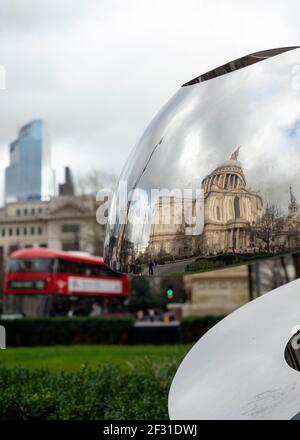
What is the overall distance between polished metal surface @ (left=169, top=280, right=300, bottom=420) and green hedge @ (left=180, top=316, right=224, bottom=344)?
11.4 metres

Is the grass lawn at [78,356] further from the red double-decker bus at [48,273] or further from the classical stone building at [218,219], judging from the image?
the red double-decker bus at [48,273]

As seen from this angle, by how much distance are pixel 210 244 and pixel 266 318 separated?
129cm

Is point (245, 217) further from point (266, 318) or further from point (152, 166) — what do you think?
point (266, 318)

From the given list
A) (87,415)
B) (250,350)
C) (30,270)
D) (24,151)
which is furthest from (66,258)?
(250,350)

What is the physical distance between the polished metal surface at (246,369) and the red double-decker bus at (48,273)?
58.8 feet

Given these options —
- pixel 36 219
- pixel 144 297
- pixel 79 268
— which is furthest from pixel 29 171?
pixel 144 297

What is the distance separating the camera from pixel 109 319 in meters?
18.2

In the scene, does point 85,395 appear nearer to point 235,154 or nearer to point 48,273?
point 235,154

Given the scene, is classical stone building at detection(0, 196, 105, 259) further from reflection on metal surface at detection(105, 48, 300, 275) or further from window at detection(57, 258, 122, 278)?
window at detection(57, 258, 122, 278)

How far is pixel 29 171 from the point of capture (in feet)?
23.8

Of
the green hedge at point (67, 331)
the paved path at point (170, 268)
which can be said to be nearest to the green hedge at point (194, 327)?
the green hedge at point (67, 331)

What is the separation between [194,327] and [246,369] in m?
12.7

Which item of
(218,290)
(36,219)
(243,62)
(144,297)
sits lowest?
(218,290)

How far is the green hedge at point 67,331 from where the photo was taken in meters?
17.8
